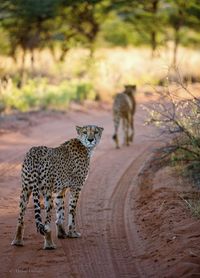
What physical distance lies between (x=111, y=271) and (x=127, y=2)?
27.5 m

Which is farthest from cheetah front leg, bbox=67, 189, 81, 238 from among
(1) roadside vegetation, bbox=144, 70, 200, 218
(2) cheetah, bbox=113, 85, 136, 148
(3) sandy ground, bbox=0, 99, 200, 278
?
(2) cheetah, bbox=113, 85, 136, 148

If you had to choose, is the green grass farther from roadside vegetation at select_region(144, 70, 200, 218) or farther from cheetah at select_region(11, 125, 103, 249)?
cheetah at select_region(11, 125, 103, 249)

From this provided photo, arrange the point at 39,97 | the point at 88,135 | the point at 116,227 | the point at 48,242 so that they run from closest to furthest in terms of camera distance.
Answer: the point at 48,242, the point at 88,135, the point at 116,227, the point at 39,97

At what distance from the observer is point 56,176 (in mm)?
8609

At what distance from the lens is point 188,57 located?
36.8 meters

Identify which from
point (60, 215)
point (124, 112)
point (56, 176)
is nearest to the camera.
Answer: point (56, 176)

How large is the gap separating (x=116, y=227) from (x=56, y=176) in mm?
1342

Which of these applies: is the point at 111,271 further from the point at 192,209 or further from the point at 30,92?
the point at 30,92

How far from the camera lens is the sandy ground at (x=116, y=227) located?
7.48 meters

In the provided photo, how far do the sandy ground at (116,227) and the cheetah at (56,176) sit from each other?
25 cm

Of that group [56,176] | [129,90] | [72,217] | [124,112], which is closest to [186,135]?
[72,217]

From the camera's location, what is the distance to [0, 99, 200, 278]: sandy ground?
748 centimetres

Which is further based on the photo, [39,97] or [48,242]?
[39,97]

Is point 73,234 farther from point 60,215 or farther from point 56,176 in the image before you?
point 56,176
